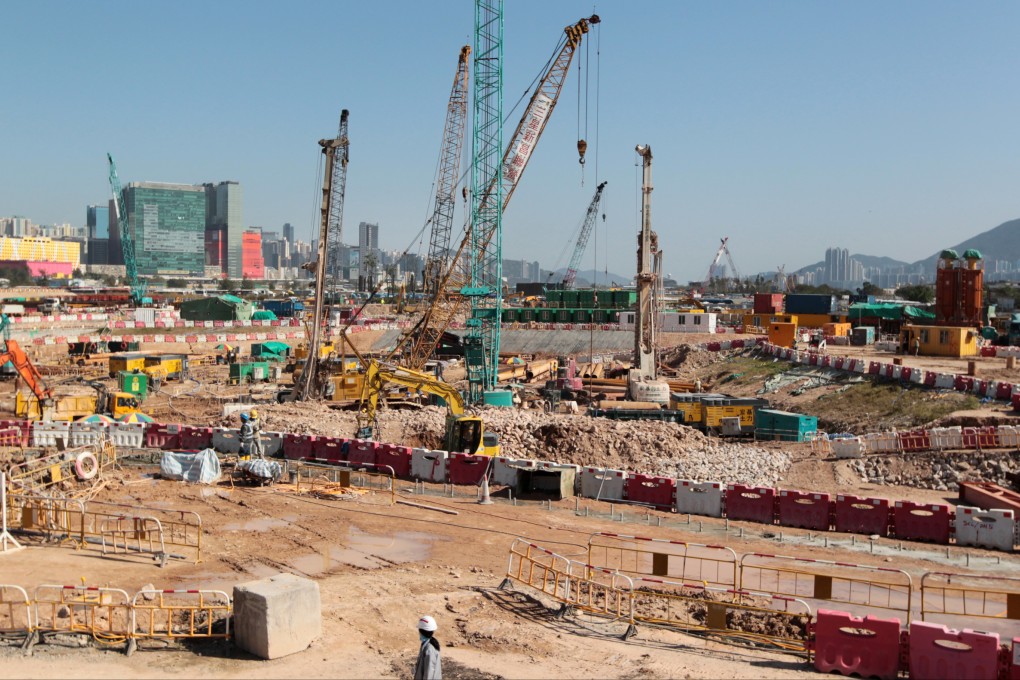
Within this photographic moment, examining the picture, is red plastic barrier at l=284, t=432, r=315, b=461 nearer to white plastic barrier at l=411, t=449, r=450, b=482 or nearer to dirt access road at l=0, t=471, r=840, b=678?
white plastic barrier at l=411, t=449, r=450, b=482

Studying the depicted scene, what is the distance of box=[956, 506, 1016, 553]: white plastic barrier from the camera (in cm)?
1962

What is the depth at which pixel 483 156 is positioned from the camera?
52094mm

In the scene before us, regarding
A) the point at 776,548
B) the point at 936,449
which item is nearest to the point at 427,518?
the point at 776,548

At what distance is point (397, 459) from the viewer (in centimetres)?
2639

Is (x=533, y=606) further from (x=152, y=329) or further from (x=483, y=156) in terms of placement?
(x=152, y=329)

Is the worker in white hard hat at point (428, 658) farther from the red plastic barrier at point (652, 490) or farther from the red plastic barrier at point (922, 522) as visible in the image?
the red plastic barrier at point (922, 522)

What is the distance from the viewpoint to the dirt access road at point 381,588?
12281 mm

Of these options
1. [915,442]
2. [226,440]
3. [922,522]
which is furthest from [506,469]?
[915,442]

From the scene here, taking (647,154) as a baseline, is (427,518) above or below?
below

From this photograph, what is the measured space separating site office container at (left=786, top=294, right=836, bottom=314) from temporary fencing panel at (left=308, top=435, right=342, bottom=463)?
232ft

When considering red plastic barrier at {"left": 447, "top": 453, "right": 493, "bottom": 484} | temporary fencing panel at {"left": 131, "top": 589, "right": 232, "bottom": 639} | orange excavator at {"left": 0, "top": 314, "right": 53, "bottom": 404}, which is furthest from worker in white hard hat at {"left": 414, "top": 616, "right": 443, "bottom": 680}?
orange excavator at {"left": 0, "top": 314, "right": 53, "bottom": 404}

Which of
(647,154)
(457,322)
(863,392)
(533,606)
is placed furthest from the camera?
(457,322)

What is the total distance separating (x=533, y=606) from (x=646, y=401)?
2939cm

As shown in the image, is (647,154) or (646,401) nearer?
(646,401)
